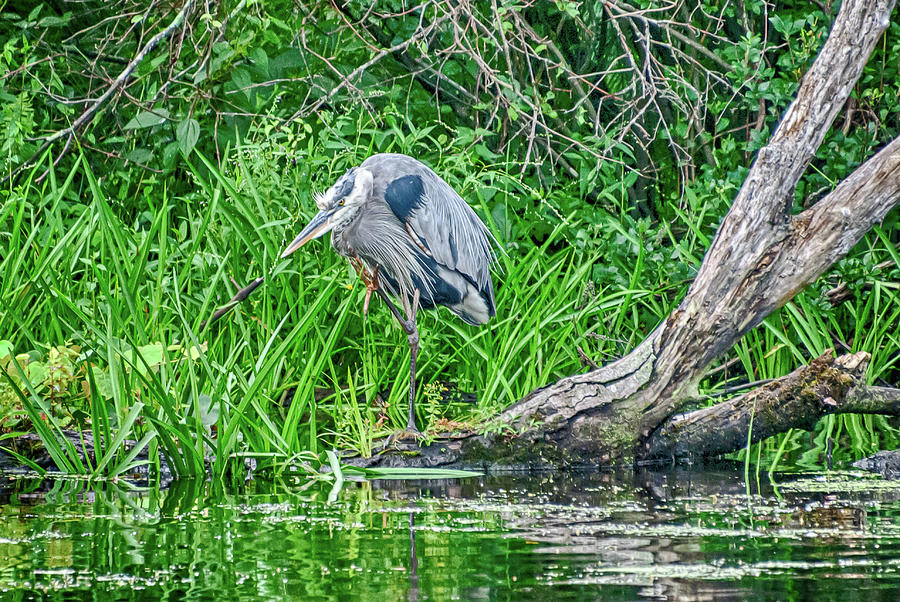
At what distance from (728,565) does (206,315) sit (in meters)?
2.94

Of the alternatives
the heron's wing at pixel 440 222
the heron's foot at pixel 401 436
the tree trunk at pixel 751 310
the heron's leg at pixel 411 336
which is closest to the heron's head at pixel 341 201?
the heron's wing at pixel 440 222

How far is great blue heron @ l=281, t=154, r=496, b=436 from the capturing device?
441 centimetres

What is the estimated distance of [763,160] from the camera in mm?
3896

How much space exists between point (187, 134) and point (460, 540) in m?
3.34

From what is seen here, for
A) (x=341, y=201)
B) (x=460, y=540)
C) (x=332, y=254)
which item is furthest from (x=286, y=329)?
(x=460, y=540)

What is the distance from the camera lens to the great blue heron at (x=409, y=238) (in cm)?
441

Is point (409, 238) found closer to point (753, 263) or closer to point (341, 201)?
point (341, 201)

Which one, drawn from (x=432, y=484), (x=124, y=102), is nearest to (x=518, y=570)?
(x=432, y=484)

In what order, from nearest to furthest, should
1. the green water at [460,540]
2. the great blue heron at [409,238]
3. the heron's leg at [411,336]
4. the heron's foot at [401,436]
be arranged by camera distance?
1. the green water at [460,540]
2. the heron's foot at [401,436]
3. the heron's leg at [411,336]
4. the great blue heron at [409,238]

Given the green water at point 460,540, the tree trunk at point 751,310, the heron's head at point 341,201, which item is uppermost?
the heron's head at point 341,201

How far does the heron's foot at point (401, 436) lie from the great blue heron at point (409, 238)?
21 cm

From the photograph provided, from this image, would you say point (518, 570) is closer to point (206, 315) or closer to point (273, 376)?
point (273, 376)

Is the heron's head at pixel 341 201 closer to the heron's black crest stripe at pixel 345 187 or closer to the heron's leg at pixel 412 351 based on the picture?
the heron's black crest stripe at pixel 345 187

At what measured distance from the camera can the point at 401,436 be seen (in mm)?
3984
